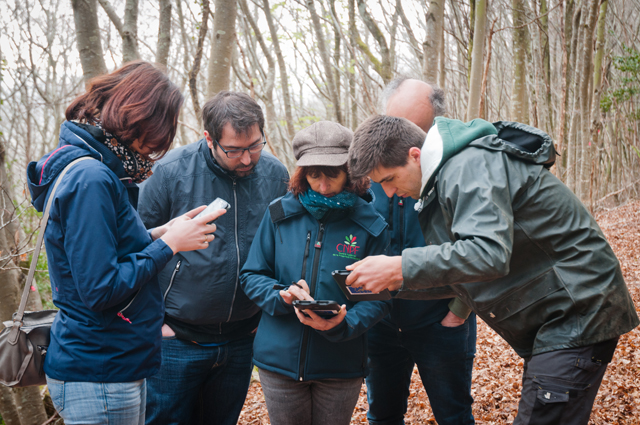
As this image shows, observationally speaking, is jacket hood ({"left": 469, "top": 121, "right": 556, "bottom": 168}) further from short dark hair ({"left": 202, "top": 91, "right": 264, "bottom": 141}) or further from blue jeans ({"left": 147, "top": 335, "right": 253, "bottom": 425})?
blue jeans ({"left": 147, "top": 335, "right": 253, "bottom": 425})

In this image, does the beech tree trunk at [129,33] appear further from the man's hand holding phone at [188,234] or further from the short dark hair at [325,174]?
the man's hand holding phone at [188,234]

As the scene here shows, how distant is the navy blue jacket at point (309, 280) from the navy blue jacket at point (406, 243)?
246mm

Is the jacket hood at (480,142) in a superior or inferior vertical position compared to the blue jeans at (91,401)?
superior

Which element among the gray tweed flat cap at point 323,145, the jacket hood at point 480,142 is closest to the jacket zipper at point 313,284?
the gray tweed flat cap at point 323,145

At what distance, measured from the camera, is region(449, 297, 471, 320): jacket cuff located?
2389mm

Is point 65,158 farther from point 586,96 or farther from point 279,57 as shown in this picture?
point 586,96

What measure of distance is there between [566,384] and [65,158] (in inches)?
80.0

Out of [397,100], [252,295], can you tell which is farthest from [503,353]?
[252,295]

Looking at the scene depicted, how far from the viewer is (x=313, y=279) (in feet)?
7.24

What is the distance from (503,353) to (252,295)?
3.90 metres

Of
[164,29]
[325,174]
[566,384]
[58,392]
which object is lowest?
[566,384]

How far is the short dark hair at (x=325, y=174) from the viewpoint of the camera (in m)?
2.24

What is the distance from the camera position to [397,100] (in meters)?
2.88

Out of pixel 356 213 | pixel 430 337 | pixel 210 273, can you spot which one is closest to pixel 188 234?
pixel 210 273
